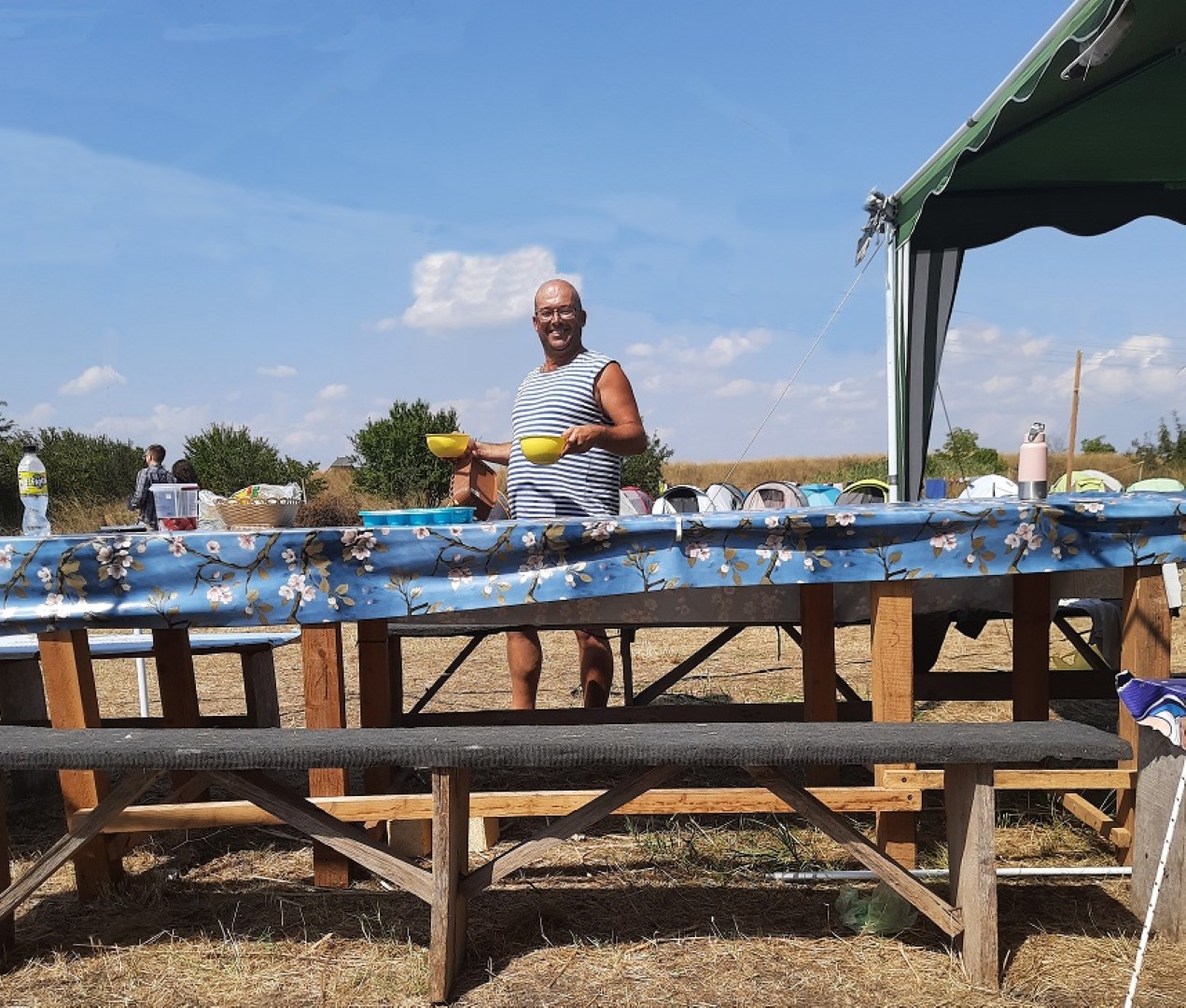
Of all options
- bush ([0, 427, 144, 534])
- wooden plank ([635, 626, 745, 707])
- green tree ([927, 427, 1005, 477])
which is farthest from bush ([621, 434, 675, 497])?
wooden plank ([635, 626, 745, 707])

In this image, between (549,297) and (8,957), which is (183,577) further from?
(549,297)

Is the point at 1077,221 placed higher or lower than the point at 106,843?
higher

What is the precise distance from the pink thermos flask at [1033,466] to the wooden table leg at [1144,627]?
0.27m

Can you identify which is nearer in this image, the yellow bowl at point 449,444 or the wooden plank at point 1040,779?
the wooden plank at point 1040,779

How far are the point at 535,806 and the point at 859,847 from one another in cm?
74

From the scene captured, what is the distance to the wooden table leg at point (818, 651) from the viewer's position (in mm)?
2510

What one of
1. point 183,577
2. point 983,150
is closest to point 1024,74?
point 983,150

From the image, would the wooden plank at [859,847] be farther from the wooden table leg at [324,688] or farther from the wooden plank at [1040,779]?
the wooden table leg at [324,688]

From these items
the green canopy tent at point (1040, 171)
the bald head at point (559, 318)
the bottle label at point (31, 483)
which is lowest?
the bottle label at point (31, 483)

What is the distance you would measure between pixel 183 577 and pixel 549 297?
132 cm

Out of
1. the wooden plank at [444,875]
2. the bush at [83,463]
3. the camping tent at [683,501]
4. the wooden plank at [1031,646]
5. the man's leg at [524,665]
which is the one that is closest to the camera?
the wooden plank at [444,875]

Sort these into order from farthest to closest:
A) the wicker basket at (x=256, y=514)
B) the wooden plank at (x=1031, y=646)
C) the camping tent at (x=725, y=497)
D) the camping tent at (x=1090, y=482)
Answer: the camping tent at (x=725, y=497), the camping tent at (x=1090, y=482), the wooden plank at (x=1031, y=646), the wicker basket at (x=256, y=514)

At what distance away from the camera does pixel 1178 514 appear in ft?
7.48

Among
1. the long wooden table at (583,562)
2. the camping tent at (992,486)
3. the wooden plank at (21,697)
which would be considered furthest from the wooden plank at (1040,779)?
the camping tent at (992,486)
